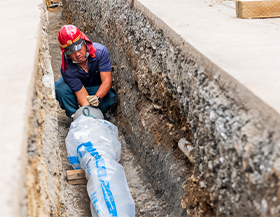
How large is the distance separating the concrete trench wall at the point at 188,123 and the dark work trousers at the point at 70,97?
0.40 ft

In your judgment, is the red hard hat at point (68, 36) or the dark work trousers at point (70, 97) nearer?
the red hard hat at point (68, 36)

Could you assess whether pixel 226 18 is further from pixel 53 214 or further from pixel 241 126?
pixel 53 214

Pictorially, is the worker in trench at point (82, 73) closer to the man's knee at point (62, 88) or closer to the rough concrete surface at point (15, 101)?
the man's knee at point (62, 88)

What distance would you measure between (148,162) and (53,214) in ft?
3.63

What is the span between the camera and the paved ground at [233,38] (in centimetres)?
146

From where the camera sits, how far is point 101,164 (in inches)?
94.5

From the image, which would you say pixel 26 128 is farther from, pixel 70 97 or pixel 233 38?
pixel 70 97

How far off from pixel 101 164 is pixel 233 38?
4.59 feet

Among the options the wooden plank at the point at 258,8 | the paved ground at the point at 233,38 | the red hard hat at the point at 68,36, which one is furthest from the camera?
the red hard hat at the point at 68,36

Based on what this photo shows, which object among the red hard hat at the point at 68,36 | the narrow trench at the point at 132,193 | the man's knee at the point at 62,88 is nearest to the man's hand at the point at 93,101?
the man's knee at the point at 62,88

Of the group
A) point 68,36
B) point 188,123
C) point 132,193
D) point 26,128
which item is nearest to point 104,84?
point 68,36

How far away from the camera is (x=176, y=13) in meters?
2.63

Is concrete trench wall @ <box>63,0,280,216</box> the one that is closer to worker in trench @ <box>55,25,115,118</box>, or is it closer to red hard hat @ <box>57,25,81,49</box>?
worker in trench @ <box>55,25,115,118</box>

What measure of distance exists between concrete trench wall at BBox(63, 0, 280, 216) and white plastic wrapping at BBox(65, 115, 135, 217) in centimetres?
32
